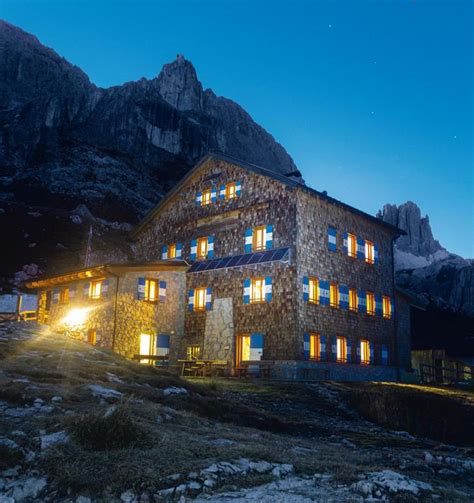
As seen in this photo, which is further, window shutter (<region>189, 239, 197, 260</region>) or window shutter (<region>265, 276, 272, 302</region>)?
window shutter (<region>189, 239, 197, 260</region>)

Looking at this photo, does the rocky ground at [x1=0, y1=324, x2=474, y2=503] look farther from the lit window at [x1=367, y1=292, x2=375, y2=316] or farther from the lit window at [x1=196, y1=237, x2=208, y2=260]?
the lit window at [x1=367, y1=292, x2=375, y2=316]

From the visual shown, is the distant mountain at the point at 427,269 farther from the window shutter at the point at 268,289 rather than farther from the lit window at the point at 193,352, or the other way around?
the lit window at the point at 193,352

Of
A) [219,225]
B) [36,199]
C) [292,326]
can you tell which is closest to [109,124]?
[36,199]

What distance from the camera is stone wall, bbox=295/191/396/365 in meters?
24.0

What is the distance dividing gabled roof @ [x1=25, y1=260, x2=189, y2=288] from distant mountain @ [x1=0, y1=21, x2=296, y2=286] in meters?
31.1

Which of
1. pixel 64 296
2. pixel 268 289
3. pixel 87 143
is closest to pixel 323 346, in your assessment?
pixel 268 289

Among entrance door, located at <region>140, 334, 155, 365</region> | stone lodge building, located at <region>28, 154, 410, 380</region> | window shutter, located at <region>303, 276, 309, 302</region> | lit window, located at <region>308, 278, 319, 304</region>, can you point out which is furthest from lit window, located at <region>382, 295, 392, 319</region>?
entrance door, located at <region>140, 334, 155, 365</region>

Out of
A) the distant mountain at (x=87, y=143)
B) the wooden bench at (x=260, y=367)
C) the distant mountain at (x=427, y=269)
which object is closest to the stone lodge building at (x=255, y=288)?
the wooden bench at (x=260, y=367)

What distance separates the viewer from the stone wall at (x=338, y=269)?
24.0 meters

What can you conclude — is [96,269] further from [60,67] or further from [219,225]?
[60,67]

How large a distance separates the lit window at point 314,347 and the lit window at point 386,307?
6.60 metres

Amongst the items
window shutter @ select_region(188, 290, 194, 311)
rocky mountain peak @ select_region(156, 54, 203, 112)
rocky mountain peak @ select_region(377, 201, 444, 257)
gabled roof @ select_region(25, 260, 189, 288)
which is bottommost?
window shutter @ select_region(188, 290, 194, 311)

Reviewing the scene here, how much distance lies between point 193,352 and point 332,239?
895cm

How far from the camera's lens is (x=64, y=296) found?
29328mm
